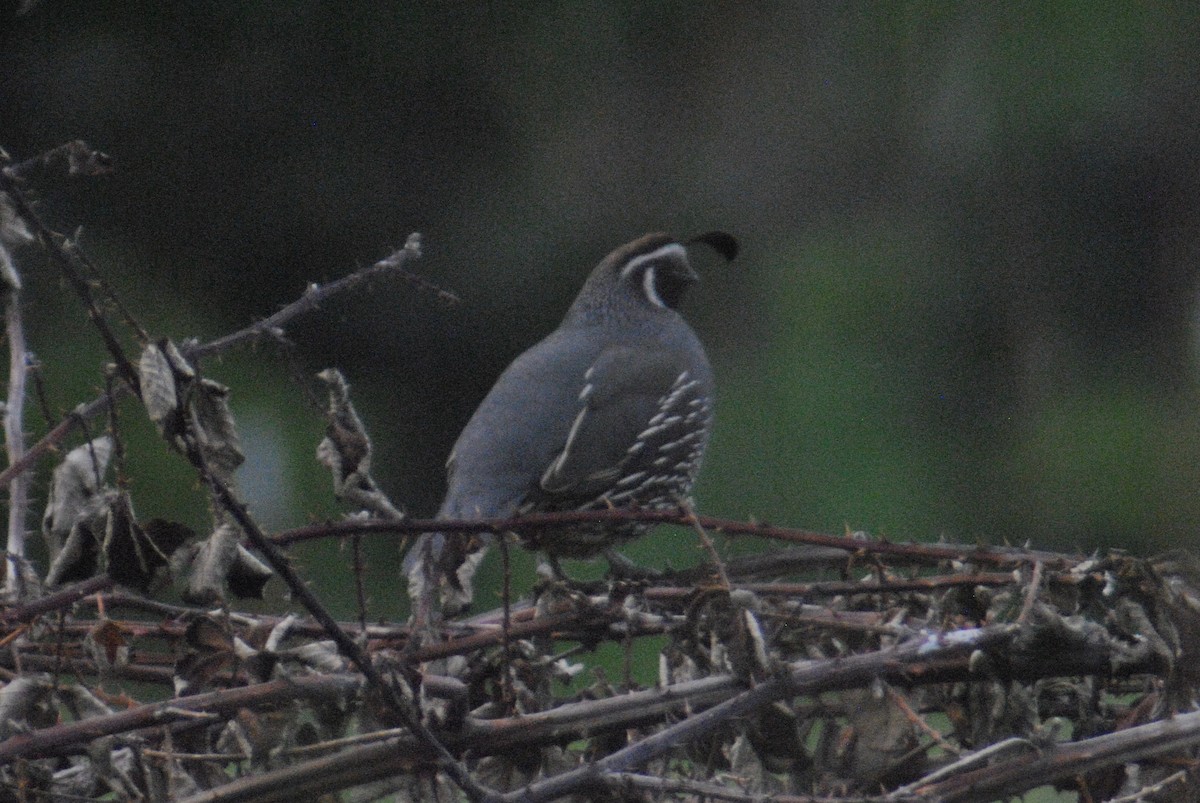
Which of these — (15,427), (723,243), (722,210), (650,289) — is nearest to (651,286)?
(650,289)

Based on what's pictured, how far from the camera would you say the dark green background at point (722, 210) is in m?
3.77

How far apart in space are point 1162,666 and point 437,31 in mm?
3729

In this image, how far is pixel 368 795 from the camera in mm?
1349

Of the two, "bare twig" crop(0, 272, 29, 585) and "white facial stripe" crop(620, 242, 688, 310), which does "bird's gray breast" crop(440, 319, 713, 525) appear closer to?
"white facial stripe" crop(620, 242, 688, 310)

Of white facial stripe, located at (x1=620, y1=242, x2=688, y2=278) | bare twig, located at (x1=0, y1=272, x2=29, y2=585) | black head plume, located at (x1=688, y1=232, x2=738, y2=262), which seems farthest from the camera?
white facial stripe, located at (x1=620, y1=242, x2=688, y2=278)

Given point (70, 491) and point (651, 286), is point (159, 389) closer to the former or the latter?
point (70, 491)

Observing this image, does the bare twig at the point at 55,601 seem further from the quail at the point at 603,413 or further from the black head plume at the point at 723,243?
the black head plume at the point at 723,243

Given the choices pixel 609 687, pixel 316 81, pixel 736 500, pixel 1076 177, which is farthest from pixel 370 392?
pixel 609 687

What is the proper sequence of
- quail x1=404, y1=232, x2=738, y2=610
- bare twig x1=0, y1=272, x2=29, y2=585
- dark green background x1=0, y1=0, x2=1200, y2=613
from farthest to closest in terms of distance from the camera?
1. dark green background x1=0, y1=0, x2=1200, y2=613
2. quail x1=404, y1=232, x2=738, y2=610
3. bare twig x1=0, y1=272, x2=29, y2=585

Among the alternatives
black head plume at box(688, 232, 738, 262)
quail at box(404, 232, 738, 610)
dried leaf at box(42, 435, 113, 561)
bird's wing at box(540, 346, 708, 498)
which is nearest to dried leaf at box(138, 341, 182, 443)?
dried leaf at box(42, 435, 113, 561)

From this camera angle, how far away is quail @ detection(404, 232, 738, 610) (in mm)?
2764

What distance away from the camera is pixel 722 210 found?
464 centimetres

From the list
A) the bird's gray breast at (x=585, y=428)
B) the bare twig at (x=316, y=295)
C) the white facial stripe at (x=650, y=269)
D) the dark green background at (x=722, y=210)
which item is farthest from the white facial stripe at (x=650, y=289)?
the bare twig at (x=316, y=295)

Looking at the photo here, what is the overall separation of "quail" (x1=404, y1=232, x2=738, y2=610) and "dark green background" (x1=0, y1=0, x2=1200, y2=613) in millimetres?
409
